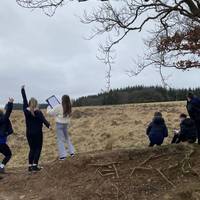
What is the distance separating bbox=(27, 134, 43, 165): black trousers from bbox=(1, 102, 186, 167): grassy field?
5.44 meters

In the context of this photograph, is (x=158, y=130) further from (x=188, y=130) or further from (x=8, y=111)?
(x=8, y=111)

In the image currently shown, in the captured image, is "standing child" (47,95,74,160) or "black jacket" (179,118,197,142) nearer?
"standing child" (47,95,74,160)

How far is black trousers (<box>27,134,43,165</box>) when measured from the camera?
13219 millimetres

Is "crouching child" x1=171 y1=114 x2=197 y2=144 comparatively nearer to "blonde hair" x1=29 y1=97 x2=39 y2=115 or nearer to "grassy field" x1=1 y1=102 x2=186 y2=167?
"blonde hair" x1=29 y1=97 x2=39 y2=115

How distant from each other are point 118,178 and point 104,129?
432 inches

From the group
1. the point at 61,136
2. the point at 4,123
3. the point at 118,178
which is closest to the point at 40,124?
the point at 61,136

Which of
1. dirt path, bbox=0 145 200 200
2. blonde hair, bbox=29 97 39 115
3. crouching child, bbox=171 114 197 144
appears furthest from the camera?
crouching child, bbox=171 114 197 144

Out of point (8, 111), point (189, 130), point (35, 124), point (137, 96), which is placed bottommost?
point (189, 130)

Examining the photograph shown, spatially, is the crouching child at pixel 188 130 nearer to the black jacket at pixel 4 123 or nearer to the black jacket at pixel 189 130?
Result: the black jacket at pixel 189 130

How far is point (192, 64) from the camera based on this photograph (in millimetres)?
12234

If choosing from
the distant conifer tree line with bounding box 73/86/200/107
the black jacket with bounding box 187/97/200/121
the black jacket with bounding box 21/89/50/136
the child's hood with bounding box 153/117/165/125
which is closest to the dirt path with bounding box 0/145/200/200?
the black jacket with bounding box 187/97/200/121

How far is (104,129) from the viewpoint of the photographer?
2256 centimetres

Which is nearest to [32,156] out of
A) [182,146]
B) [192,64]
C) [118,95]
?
[182,146]

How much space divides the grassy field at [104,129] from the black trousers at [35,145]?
17.8ft
